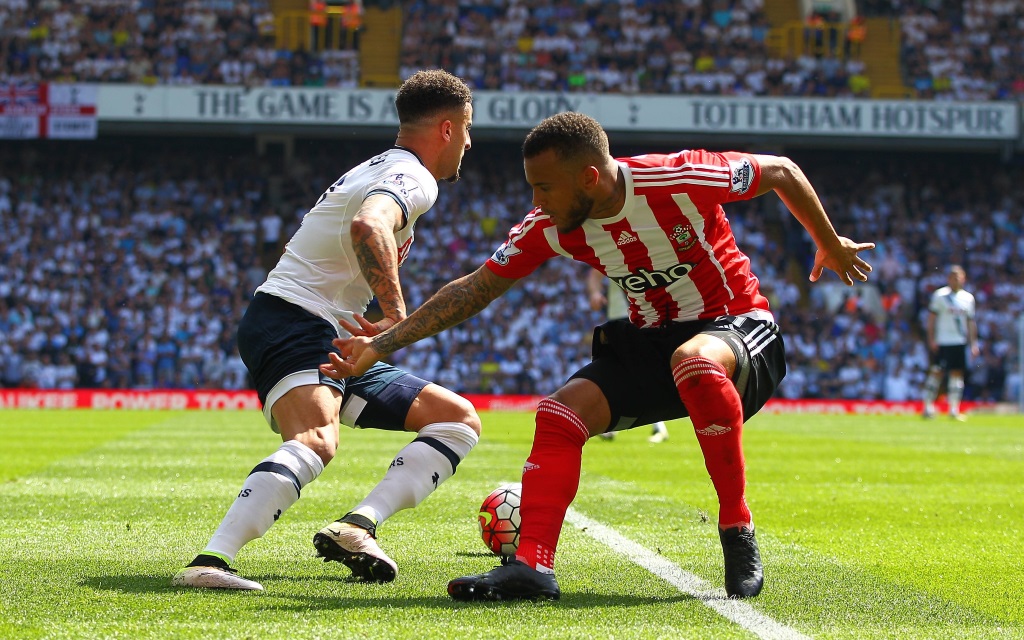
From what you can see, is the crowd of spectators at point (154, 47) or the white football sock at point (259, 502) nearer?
the white football sock at point (259, 502)

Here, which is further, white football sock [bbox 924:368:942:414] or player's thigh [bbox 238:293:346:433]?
white football sock [bbox 924:368:942:414]

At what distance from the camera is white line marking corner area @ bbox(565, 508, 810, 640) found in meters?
3.78

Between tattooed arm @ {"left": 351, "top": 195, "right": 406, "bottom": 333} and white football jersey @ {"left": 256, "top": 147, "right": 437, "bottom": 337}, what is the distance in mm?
344

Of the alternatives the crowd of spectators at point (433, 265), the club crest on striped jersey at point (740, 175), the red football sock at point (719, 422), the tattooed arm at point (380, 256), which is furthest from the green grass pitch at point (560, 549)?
the crowd of spectators at point (433, 265)

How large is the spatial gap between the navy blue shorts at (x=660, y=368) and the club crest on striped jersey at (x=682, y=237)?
33cm

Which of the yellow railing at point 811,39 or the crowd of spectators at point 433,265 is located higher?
the yellow railing at point 811,39

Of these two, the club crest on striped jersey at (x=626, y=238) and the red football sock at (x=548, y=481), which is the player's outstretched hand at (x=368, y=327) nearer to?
the red football sock at (x=548, y=481)

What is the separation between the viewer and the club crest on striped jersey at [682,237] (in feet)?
15.0

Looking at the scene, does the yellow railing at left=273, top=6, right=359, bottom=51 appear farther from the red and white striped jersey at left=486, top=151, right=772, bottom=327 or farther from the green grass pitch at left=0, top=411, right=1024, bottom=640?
the red and white striped jersey at left=486, top=151, right=772, bottom=327

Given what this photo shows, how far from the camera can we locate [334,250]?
4992mm

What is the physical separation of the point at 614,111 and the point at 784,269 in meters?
5.54

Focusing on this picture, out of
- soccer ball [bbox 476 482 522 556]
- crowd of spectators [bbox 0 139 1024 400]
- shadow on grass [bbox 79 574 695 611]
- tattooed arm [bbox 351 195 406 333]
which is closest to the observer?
shadow on grass [bbox 79 574 695 611]

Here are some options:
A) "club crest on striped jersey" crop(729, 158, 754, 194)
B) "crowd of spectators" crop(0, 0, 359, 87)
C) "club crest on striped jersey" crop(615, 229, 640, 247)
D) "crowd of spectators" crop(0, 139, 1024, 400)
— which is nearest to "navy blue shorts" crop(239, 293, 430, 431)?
"club crest on striped jersey" crop(615, 229, 640, 247)

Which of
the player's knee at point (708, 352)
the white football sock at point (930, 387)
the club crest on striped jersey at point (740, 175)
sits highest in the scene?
the club crest on striped jersey at point (740, 175)
